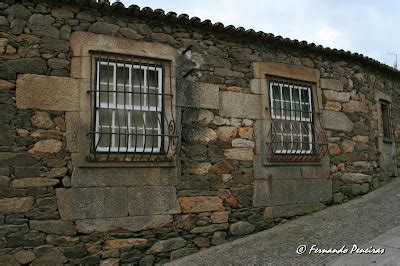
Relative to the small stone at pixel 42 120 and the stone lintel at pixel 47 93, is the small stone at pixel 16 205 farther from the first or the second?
the stone lintel at pixel 47 93

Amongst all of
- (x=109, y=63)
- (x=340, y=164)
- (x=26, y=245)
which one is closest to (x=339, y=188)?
(x=340, y=164)

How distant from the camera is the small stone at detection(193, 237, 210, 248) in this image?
477 cm

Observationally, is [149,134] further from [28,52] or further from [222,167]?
[28,52]

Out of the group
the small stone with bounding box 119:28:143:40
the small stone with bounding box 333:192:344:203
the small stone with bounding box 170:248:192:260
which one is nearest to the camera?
the small stone with bounding box 170:248:192:260

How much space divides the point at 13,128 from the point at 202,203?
2505 millimetres

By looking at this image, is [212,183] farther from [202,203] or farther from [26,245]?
[26,245]

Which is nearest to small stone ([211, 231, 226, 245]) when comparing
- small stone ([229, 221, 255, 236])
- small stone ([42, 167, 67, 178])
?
small stone ([229, 221, 255, 236])

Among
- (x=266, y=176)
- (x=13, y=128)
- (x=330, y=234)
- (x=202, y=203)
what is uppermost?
(x=13, y=128)

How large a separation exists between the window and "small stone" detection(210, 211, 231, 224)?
4682 millimetres

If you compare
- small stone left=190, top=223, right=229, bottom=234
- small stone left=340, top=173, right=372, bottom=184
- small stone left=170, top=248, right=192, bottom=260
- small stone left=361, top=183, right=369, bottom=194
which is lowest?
small stone left=170, top=248, right=192, bottom=260

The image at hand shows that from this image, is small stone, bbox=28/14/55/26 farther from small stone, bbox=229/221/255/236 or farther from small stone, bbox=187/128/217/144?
small stone, bbox=229/221/255/236

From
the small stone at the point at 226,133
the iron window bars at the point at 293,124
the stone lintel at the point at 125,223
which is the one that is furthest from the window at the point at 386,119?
the stone lintel at the point at 125,223

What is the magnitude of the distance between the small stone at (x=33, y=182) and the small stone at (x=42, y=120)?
23.8 inches

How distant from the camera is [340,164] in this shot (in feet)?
20.7
